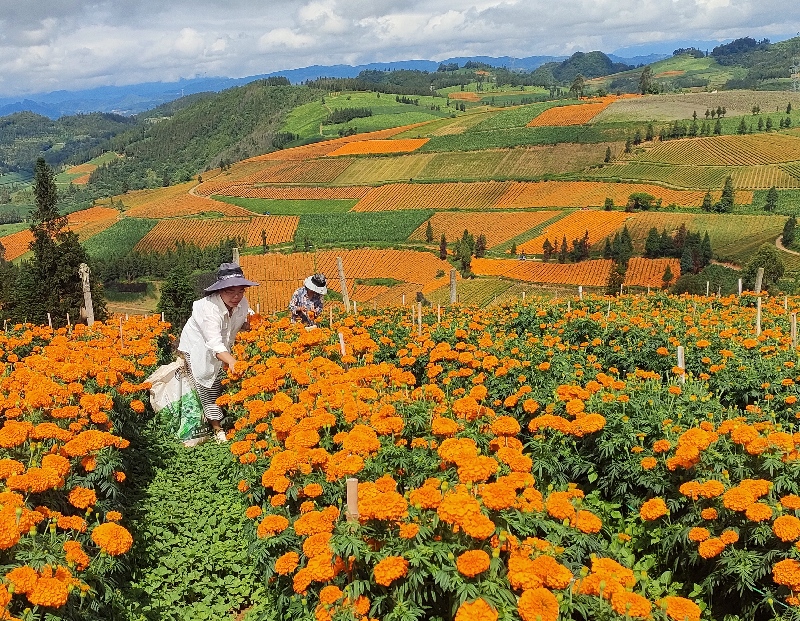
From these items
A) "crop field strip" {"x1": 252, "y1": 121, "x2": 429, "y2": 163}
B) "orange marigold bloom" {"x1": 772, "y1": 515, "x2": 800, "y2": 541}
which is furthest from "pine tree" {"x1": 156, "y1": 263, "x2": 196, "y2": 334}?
"crop field strip" {"x1": 252, "y1": 121, "x2": 429, "y2": 163}

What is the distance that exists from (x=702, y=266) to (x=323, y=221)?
43441 mm

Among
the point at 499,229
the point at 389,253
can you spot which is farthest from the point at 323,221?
the point at 499,229

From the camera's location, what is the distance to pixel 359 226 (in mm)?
73750

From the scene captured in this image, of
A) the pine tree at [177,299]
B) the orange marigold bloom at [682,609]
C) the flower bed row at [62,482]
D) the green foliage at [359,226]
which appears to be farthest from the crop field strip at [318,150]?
the orange marigold bloom at [682,609]

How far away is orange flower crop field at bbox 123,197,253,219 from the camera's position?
8454 cm

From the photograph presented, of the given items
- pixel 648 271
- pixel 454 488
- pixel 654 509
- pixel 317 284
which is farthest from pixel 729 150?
pixel 454 488

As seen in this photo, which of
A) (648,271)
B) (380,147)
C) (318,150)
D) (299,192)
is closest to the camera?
(648,271)

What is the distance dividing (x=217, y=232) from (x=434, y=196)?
28.2 m

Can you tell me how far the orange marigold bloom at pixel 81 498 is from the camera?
4961 mm

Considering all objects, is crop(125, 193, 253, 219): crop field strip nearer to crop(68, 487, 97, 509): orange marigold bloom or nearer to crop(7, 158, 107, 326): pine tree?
crop(7, 158, 107, 326): pine tree

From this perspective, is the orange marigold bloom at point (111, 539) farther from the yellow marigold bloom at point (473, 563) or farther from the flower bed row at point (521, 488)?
the yellow marigold bloom at point (473, 563)

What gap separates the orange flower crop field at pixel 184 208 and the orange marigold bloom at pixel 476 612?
80.8 m

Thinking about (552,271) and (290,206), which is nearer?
(552,271)

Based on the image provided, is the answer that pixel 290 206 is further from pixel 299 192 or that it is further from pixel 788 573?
pixel 788 573
